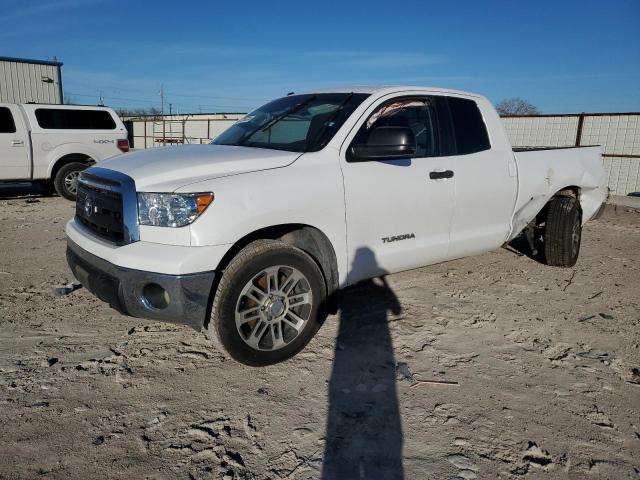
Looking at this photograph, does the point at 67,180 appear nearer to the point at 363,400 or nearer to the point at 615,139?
the point at 363,400

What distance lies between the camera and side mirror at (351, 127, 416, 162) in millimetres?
3527

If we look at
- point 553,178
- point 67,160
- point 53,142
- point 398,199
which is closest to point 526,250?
point 553,178

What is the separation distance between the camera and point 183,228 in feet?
9.43

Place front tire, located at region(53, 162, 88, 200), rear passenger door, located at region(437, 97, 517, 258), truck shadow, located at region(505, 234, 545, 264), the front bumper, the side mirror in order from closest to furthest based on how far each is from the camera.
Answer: the front bumper
the side mirror
rear passenger door, located at region(437, 97, 517, 258)
truck shadow, located at region(505, 234, 545, 264)
front tire, located at region(53, 162, 88, 200)

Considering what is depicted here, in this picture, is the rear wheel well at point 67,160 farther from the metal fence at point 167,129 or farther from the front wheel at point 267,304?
the metal fence at point 167,129

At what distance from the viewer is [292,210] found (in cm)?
323

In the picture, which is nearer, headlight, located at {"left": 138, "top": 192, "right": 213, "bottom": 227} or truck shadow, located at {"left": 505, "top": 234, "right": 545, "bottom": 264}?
headlight, located at {"left": 138, "top": 192, "right": 213, "bottom": 227}

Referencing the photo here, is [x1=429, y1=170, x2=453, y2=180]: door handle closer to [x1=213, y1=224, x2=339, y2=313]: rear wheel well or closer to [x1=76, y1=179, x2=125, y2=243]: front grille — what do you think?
[x1=213, y1=224, x2=339, y2=313]: rear wheel well

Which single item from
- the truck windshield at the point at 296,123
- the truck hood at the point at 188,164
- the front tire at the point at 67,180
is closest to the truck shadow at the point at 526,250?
the truck windshield at the point at 296,123

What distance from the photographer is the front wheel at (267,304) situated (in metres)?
3.03

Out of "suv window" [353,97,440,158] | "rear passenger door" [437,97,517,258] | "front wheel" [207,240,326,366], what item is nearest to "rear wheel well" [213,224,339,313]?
"front wheel" [207,240,326,366]

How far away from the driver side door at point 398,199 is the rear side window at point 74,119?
29.1 ft

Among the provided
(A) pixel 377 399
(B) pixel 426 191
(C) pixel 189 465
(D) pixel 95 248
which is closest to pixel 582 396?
(A) pixel 377 399

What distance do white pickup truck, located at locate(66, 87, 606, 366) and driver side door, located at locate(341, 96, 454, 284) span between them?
11 millimetres
